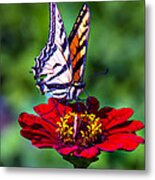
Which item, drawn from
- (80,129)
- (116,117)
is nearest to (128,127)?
(116,117)

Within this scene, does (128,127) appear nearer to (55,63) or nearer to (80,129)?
(80,129)

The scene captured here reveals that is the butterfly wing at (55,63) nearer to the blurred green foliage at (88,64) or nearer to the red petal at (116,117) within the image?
the blurred green foliage at (88,64)

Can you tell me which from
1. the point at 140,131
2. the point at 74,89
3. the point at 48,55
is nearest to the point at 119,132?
the point at 140,131

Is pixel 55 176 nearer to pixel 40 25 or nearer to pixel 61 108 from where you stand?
pixel 61 108

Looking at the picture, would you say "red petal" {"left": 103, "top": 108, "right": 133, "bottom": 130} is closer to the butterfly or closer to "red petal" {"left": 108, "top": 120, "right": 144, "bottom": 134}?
"red petal" {"left": 108, "top": 120, "right": 144, "bottom": 134}

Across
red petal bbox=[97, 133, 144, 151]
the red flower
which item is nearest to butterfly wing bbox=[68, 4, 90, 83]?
the red flower

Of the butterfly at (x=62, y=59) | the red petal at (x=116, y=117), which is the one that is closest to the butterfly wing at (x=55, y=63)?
the butterfly at (x=62, y=59)
